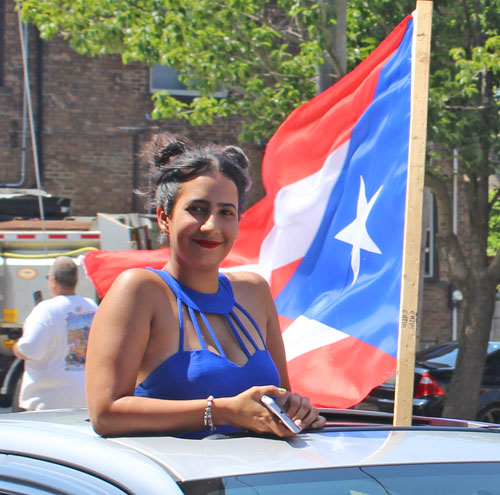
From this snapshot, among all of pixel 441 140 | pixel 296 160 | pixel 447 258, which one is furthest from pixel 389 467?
pixel 447 258

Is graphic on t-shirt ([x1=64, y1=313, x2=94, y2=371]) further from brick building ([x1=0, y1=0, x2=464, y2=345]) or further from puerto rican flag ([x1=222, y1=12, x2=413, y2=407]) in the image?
brick building ([x1=0, y1=0, x2=464, y2=345])

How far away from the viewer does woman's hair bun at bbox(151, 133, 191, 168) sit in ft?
9.21

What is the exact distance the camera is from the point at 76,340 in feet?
19.8

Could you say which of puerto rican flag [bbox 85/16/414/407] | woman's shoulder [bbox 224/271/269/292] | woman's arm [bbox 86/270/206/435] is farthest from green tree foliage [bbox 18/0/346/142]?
woman's arm [bbox 86/270/206/435]

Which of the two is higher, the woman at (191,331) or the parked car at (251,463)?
the woman at (191,331)

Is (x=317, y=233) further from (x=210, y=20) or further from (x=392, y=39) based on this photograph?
(x=210, y=20)

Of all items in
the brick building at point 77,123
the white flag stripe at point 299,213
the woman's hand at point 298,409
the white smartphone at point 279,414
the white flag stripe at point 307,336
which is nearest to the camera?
the white smartphone at point 279,414

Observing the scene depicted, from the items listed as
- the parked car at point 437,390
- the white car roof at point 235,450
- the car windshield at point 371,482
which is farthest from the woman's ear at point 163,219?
the parked car at point 437,390

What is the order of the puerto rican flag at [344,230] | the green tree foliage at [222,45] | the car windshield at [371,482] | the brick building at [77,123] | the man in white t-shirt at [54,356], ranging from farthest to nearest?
the brick building at [77,123], the green tree foliage at [222,45], the man in white t-shirt at [54,356], the puerto rican flag at [344,230], the car windshield at [371,482]

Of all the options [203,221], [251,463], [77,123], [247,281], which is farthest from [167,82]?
[251,463]

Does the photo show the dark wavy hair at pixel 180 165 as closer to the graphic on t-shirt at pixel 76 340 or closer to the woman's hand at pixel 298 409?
the woman's hand at pixel 298 409

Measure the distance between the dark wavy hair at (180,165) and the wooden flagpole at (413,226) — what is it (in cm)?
89

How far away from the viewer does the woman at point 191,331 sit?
87.4 inches

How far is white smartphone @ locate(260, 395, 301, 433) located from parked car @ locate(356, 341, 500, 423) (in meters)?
7.62
